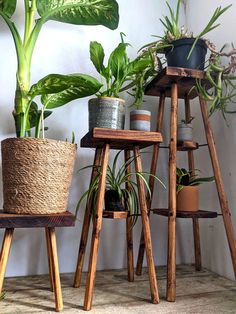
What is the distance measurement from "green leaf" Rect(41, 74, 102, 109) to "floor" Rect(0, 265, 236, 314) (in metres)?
0.70

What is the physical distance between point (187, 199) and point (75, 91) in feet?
2.09

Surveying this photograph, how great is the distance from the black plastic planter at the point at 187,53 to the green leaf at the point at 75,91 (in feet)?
1.17

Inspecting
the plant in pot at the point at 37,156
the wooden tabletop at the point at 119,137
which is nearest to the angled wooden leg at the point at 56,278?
the plant in pot at the point at 37,156

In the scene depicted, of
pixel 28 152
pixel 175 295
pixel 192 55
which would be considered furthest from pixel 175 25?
pixel 175 295

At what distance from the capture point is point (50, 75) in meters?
0.92

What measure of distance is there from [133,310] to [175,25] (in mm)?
1090

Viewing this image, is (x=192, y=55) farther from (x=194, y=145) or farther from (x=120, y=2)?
(x=120, y=2)

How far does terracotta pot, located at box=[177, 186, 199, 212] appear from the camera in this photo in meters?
1.20

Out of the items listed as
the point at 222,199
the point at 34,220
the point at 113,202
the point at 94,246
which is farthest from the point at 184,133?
the point at 34,220

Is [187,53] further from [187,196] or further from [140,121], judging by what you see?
[187,196]

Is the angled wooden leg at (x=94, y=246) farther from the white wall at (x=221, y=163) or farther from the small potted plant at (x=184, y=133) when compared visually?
the white wall at (x=221, y=163)

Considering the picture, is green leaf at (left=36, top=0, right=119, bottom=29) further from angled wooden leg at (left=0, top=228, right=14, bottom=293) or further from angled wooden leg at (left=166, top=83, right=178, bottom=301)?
angled wooden leg at (left=0, top=228, right=14, bottom=293)

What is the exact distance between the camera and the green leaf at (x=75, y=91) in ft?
3.16

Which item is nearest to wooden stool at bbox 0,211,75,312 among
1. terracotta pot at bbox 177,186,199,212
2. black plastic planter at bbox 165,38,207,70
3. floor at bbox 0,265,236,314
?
floor at bbox 0,265,236,314
